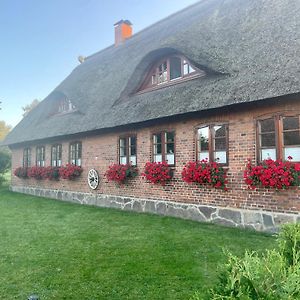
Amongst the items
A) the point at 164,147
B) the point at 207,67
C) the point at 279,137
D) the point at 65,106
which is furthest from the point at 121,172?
the point at 65,106

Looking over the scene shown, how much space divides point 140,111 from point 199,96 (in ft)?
8.39

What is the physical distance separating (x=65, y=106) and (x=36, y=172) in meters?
3.95

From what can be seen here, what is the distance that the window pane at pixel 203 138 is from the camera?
9188 millimetres

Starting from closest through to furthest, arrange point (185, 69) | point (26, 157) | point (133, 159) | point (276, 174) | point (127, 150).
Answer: point (276, 174) < point (185, 69) < point (133, 159) < point (127, 150) < point (26, 157)

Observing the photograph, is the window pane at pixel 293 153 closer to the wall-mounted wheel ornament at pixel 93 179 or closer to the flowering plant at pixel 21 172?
the wall-mounted wheel ornament at pixel 93 179

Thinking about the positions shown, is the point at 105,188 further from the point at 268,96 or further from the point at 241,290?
the point at 241,290

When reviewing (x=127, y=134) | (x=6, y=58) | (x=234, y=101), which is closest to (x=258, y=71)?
(x=234, y=101)

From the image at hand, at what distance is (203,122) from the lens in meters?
9.19

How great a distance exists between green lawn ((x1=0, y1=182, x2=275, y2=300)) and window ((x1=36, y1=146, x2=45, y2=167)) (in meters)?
7.40

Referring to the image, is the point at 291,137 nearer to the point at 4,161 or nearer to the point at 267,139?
the point at 267,139

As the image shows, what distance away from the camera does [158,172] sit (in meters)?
10.1

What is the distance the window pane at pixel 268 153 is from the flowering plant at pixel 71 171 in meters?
8.63

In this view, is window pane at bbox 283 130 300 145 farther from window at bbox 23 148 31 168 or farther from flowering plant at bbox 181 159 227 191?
window at bbox 23 148 31 168

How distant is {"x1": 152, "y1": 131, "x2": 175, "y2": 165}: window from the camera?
1021 centimetres
